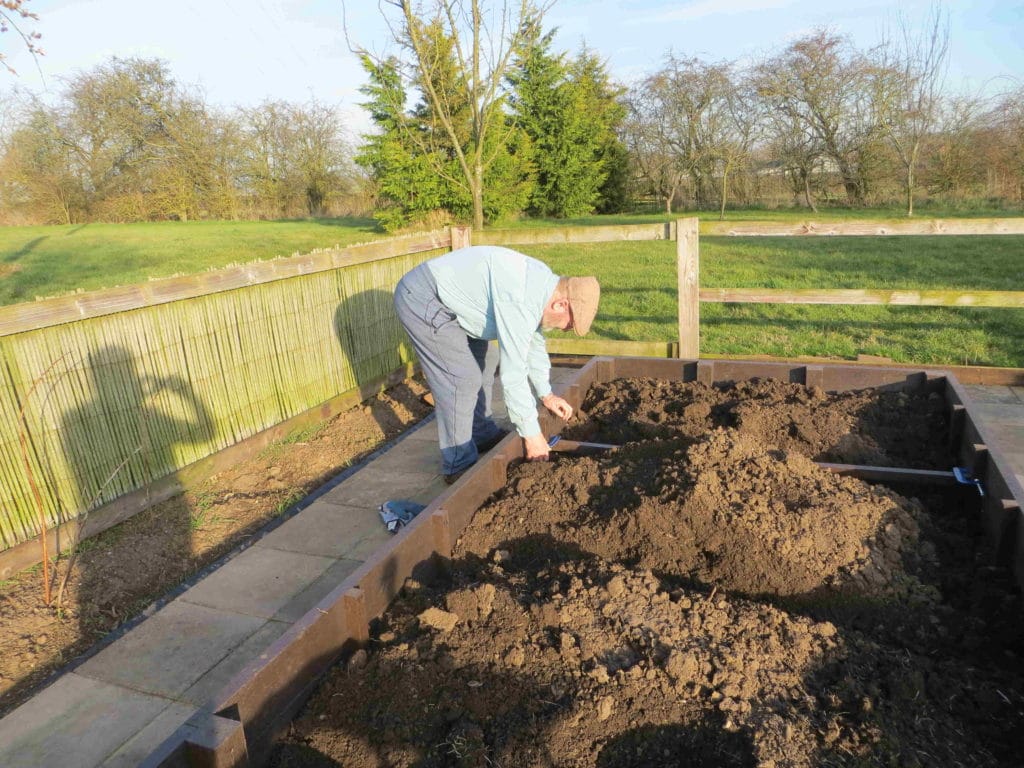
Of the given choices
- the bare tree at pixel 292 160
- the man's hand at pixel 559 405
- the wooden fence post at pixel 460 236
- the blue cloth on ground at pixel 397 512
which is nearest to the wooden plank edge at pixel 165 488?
the blue cloth on ground at pixel 397 512

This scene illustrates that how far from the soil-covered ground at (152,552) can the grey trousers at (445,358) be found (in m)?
1.07

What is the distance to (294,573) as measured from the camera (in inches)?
130

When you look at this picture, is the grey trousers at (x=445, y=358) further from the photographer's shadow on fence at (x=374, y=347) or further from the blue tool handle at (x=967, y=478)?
the blue tool handle at (x=967, y=478)

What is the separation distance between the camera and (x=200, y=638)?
2.82m

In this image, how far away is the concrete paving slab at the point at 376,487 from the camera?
406 centimetres

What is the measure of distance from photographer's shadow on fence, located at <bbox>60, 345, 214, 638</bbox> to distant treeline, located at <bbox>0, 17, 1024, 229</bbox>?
47.6 ft

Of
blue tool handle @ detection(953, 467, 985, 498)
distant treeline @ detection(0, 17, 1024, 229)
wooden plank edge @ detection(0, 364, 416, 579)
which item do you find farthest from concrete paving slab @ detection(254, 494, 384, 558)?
distant treeline @ detection(0, 17, 1024, 229)

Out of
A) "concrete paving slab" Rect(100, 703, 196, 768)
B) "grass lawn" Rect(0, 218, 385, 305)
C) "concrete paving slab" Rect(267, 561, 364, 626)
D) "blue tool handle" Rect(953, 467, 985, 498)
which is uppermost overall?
"grass lawn" Rect(0, 218, 385, 305)

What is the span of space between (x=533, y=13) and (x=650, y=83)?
19.2 m

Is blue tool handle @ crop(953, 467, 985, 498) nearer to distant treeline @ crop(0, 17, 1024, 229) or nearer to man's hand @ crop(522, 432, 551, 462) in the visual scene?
man's hand @ crop(522, 432, 551, 462)

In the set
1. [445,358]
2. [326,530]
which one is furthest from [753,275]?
[326,530]

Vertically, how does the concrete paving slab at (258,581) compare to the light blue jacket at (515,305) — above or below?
below

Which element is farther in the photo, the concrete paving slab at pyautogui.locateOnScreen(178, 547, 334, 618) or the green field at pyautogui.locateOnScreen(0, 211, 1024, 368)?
the green field at pyautogui.locateOnScreen(0, 211, 1024, 368)

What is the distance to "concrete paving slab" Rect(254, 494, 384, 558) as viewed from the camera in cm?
354
